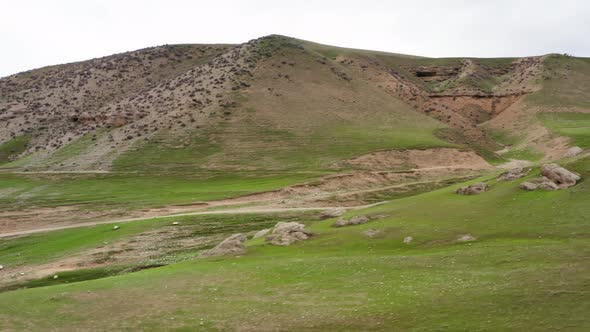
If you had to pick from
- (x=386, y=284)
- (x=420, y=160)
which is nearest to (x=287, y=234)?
(x=386, y=284)

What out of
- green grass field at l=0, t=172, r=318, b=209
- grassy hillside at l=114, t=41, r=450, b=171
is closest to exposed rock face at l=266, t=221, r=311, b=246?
green grass field at l=0, t=172, r=318, b=209

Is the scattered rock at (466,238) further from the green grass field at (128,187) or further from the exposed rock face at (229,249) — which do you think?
the green grass field at (128,187)

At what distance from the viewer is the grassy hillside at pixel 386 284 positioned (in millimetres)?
17250

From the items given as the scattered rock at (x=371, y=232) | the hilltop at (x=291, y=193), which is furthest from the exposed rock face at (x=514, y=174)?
the scattered rock at (x=371, y=232)

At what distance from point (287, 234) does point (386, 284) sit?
38.6 ft

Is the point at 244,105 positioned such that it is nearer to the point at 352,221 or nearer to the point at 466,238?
the point at 352,221

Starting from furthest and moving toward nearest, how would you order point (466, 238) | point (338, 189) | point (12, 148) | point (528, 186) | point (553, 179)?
point (12, 148) < point (338, 189) < point (528, 186) < point (553, 179) < point (466, 238)

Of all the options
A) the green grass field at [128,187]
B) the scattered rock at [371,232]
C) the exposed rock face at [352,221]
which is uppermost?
the scattered rock at [371,232]

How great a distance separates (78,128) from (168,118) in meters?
19.9

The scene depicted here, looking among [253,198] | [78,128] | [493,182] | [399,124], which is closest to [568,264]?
[493,182]

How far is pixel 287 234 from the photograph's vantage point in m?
32.0

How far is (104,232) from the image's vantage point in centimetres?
4256

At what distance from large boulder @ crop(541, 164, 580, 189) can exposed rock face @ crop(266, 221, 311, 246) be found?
1478cm

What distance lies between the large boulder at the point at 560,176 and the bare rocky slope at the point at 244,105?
3956 cm
